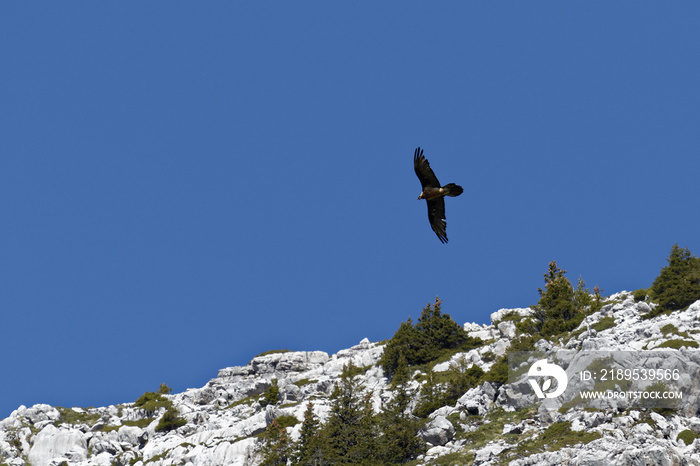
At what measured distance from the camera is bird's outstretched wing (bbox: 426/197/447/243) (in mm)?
22078

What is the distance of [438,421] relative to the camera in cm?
3675

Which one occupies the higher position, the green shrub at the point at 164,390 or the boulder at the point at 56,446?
the green shrub at the point at 164,390

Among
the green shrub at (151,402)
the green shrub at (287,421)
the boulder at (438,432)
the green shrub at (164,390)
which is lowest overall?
the boulder at (438,432)

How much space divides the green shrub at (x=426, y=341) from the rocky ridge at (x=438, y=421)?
165 cm

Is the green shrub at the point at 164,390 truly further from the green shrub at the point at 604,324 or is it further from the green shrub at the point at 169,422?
the green shrub at the point at 604,324

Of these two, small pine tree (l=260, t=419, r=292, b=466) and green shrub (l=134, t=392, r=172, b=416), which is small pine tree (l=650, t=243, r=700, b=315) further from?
green shrub (l=134, t=392, r=172, b=416)

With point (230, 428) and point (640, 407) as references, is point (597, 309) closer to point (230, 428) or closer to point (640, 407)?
point (640, 407)

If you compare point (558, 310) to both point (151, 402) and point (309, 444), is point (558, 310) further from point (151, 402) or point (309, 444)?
point (151, 402)

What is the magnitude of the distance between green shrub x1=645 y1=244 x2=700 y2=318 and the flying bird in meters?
25.6

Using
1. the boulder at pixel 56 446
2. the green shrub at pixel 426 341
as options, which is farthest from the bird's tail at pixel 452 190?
the boulder at pixel 56 446

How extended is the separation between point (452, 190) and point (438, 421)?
768 inches

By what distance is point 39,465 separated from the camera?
2142 inches

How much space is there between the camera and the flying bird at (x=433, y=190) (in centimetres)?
2093

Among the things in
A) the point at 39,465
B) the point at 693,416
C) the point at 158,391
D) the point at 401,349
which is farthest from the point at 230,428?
the point at 693,416
